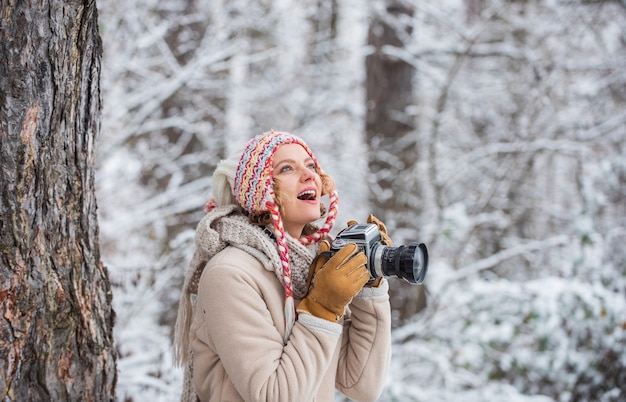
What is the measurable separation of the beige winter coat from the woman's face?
0.21m

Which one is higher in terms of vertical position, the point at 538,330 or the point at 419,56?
the point at 419,56

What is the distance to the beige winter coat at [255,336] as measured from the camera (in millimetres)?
1615

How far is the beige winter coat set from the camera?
1.62m

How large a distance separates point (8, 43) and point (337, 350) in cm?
136

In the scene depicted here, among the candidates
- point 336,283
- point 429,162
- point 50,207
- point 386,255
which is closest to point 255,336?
point 336,283

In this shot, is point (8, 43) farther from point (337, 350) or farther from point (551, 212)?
point (551, 212)

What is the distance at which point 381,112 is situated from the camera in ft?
18.2

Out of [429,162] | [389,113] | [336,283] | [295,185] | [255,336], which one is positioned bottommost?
[255,336]

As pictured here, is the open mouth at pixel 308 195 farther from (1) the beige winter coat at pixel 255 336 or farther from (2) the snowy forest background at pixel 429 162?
(2) the snowy forest background at pixel 429 162

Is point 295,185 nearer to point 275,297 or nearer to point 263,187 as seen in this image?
point 263,187

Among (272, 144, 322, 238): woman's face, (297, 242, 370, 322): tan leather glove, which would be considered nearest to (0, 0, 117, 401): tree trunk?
(272, 144, 322, 238): woman's face

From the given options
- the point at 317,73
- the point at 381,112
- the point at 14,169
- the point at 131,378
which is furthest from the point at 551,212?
the point at 14,169

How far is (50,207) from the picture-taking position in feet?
5.70

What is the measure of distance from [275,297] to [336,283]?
242 millimetres
